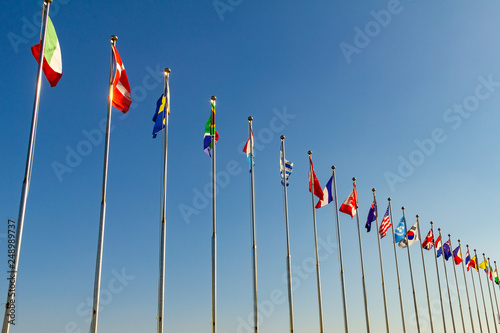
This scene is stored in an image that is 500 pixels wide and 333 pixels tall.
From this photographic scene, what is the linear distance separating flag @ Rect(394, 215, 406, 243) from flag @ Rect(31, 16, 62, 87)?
34.8m

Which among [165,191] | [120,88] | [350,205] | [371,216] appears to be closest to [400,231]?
[371,216]

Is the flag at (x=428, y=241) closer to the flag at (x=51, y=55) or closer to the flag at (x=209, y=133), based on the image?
the flag at (x=209, y=133)

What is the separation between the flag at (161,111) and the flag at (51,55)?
5.49m

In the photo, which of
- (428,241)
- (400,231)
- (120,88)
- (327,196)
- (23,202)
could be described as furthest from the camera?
(428,241)

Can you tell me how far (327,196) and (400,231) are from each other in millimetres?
15399

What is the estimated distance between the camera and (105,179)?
16859 mm

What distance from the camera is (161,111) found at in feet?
71.9

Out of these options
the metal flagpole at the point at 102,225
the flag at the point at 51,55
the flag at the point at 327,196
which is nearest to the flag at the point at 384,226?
the flag at the point at 327,196

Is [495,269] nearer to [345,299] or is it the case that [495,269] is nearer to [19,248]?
[345,299]

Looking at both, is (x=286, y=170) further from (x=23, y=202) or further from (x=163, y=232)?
(x=23, y=202)

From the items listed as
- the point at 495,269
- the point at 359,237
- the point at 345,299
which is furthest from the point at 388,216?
the point at 495,269

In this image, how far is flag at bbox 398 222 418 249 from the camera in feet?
146

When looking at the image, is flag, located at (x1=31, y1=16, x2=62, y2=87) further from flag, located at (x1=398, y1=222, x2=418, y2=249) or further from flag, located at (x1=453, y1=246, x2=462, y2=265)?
flag, located at (x1=453, y1=246, x2=462, y2=265)

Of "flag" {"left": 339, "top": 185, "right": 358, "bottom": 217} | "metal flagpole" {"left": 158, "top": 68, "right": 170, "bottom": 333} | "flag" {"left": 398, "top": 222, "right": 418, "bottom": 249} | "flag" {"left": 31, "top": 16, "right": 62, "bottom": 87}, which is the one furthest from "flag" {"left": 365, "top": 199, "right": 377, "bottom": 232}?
"flag" {"left": 31, "top": 16, "right": 62, "bottom": 87}
